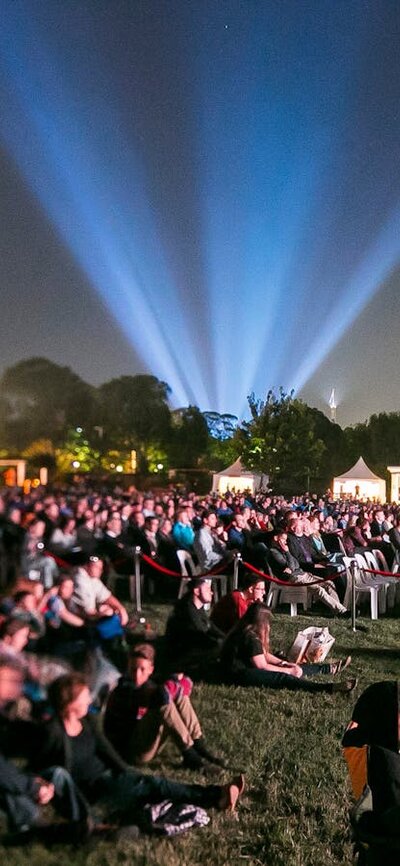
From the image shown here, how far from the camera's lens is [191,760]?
4172 mm

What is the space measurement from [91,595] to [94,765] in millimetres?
852

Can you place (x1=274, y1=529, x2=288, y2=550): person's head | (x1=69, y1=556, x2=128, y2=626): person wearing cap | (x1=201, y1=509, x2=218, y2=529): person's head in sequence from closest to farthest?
(x1=69, y1=556, x2=128, y2=626): person wearing cap
(x1=201, y1=509, x2=218, y2=529): person's head
(x1=274, y1=529, x2=288, y2=550): person's head

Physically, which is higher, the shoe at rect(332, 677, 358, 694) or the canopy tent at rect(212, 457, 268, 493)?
the canopy tent at rect(212, 457, 268, 493)

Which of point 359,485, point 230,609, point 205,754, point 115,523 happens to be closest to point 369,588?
point 230,609

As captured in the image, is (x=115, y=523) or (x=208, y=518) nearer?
(x=115, y=523)

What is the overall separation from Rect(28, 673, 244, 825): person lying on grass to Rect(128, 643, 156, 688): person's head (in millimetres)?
281

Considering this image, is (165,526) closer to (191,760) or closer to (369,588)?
(191,760)

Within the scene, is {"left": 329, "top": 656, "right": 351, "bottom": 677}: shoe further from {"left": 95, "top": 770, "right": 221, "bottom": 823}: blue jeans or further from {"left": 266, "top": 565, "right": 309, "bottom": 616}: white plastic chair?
{"left": 95, "top": 770, "right": 221, "bottom": 823}: blue jeans

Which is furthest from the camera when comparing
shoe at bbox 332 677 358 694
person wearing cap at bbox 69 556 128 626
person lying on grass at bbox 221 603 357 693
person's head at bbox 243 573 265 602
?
person's head at bbox 243 573 265 602

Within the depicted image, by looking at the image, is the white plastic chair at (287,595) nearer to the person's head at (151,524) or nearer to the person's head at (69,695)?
the person's head at (151,524)

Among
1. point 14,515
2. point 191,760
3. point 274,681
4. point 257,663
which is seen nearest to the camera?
point 14,515

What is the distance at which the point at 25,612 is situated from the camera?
124 inches

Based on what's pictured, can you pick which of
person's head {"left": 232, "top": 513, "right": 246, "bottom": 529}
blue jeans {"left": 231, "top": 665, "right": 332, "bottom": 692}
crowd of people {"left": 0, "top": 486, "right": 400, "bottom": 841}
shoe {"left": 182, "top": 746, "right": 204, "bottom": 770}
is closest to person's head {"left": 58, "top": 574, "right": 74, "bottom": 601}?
crowd of people {"left": 0, "top": 486, "right": 400, "bottom": 841}

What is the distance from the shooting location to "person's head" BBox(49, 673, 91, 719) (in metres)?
3.29
